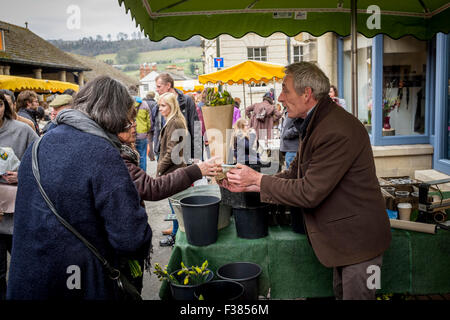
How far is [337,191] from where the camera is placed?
7.37 feet

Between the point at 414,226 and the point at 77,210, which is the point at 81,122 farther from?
the point at 414,226

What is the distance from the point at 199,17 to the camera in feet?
12.2

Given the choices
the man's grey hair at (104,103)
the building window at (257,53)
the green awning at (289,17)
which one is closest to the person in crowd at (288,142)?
the green awning at (289,17)

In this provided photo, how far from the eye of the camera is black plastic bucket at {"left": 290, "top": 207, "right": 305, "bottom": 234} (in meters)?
2.86

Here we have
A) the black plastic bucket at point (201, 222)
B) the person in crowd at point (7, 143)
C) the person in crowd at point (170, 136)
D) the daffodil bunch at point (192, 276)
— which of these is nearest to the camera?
the daffodil bunch at point (192, 276)

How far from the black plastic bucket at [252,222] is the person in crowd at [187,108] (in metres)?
2.24

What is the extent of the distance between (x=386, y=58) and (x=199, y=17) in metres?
5.03

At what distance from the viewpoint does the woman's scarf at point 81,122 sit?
172cm

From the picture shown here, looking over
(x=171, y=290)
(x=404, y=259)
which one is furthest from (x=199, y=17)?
(x=404, y=259)

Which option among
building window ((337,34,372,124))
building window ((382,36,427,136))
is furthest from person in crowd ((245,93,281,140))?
building window ((382,36,427,136))

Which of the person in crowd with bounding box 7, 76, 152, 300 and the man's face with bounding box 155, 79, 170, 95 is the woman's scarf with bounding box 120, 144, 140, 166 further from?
the man's face with bounding box 155, 79, 170, 95

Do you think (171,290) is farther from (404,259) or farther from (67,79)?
(67,79)

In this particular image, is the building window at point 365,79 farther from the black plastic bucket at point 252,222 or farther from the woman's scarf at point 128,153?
the woman's scarf at point 128,153

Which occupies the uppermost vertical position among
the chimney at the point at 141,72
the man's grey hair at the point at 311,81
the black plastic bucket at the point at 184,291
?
the chimney at the point at 141,72
